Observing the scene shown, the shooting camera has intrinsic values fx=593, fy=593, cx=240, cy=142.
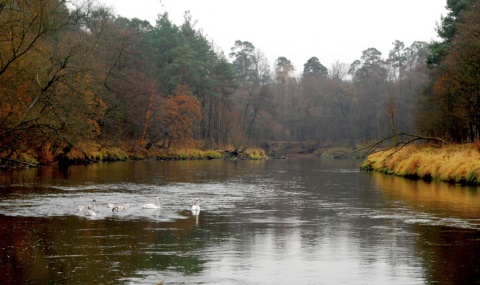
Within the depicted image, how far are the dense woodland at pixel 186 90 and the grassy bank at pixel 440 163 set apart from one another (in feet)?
8.55

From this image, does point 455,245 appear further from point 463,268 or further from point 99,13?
point 99,13

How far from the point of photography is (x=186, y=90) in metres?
81.1

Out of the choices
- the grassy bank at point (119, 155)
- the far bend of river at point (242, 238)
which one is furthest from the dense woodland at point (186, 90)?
the far bend of river at point (242, 238)

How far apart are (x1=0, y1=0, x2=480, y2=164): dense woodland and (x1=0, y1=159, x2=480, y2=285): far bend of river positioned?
9.41ft

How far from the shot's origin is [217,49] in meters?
106

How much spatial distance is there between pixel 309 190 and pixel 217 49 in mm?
78762

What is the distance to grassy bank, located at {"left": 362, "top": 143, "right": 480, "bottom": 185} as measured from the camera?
32062mm

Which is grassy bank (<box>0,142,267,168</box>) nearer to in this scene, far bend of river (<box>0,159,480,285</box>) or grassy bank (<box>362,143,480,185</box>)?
far bend of river (<box>0,159,480,285</box>)

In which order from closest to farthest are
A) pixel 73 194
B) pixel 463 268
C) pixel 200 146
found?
pixel 463 268
pixel 73 194
pixel 200 146

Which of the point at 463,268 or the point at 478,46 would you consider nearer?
the point at 463,268

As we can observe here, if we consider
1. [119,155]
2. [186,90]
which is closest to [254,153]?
[186,90]

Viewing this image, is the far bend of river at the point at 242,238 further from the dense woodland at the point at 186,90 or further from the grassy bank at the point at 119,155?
the grassy bank at the point at 119,155

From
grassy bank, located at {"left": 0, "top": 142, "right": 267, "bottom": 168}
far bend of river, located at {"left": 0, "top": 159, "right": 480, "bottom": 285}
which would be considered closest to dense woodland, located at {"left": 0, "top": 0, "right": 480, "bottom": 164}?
grassy bank, located at {"left": 0, "top": 142, "right": 267, "bottom": 168}

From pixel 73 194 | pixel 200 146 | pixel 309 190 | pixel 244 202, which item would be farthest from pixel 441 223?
pixel 200 146
